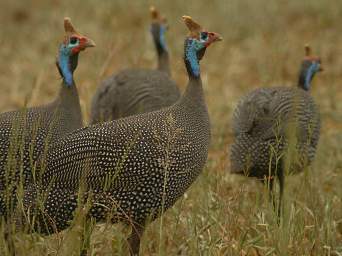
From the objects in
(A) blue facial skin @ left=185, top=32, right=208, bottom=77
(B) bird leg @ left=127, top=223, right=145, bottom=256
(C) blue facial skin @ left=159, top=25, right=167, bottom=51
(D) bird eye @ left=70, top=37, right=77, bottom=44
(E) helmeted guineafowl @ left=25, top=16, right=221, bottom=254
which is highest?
(C) blue facial skin @ left=159, top=25, right=167, bottom=51

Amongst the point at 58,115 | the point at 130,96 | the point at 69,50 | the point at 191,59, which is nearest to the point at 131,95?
the point at 130,96

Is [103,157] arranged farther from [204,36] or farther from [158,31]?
[158,31]

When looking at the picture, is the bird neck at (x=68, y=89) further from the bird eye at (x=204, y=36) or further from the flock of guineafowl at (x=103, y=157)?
the bird eye at (x=204, y=36)

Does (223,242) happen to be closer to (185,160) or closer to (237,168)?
(185,160)

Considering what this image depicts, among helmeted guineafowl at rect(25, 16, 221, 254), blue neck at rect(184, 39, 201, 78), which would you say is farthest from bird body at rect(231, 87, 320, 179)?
helmeted guineafowl at rect(25, 16, 221, 254)

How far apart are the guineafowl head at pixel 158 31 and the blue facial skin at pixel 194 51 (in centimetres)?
243

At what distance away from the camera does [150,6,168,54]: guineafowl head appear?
6578 mm

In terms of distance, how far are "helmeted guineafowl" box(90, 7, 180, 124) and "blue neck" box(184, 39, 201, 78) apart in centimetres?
147

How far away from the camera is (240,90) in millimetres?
7777

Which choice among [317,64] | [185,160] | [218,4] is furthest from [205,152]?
[218,4]

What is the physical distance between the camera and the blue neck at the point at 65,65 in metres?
4.39

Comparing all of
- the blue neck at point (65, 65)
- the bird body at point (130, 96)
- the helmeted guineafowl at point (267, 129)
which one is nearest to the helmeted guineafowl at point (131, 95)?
the bird body at point (130, 96)

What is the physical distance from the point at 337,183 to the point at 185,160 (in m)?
1.50

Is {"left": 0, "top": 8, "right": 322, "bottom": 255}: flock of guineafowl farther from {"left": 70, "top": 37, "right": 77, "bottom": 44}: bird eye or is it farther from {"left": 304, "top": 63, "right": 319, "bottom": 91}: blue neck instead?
{"left": 304, "top": 63, "right": 319, "bottom": 91}: blue neck
